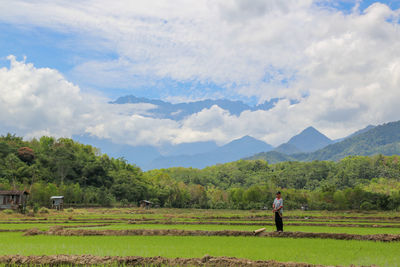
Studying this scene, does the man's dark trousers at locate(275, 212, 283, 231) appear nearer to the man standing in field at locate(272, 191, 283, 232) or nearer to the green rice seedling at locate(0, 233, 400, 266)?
the man standing in field at locate(272, 191, 283, 232)

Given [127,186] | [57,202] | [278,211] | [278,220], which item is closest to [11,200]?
Result: [57,202]

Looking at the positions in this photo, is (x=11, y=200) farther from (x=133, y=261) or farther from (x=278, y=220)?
(x=133, y=261)

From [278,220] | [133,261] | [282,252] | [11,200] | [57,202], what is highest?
[11,200]

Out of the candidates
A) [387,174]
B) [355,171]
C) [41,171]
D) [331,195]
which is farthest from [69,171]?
[387,174]

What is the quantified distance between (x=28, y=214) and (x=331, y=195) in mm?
53999

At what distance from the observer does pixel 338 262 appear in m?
10.4

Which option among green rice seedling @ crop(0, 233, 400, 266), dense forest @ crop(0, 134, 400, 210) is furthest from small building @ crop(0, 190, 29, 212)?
green rice seedling @ crop(0, 233, 400, 266)

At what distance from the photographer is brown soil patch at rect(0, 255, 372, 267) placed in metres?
9.70

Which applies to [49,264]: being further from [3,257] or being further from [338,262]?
[338,262]

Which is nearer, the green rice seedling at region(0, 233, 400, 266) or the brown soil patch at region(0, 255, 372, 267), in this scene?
the brown soil patch at region(0, 255, 372, 267)

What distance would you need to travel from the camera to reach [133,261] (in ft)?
34.2

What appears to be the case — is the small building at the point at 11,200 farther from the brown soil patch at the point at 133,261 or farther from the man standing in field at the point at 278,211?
the brown soil patch at the point at 133,261

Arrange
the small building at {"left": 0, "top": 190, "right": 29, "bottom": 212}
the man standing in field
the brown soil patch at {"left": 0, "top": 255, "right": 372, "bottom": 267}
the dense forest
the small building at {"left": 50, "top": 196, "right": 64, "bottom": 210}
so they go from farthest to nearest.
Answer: the dense forest
the small building at {"left": 50, "top": 196, "right": 64, "bottom": 210}
the small building at {"left": 0, "top": 190, "right": 29, "bottom": 212}
the man standing in field
the brown soil patch at {"left": 0, "top": 255, "right": 372, "bottom": 267}

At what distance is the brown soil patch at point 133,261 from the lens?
31.8 ft
